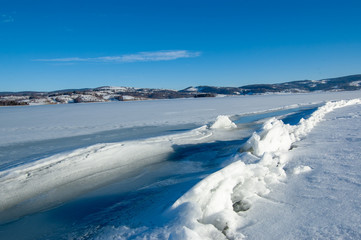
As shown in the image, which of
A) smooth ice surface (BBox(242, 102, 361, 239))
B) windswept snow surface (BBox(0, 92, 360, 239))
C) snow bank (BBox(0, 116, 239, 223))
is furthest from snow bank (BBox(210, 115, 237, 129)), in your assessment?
smooth ice surface (BBox(242, 102, 361, 239))

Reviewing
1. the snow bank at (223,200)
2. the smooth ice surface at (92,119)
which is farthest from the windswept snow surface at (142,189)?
the smooth ice surface at (92,119)

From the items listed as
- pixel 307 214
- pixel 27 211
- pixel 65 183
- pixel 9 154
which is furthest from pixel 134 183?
pixel 9 154

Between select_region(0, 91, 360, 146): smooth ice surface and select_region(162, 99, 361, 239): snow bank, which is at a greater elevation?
select_region(162, 99, 361, 239): snow bank

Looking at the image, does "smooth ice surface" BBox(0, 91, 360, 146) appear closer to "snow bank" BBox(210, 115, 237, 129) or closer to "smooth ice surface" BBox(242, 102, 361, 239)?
"snow bank" BBox(210, 115, 237, 129)

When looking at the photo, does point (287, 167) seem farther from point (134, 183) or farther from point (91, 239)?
point (91, 239)

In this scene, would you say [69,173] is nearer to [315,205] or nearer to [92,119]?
[315,205]

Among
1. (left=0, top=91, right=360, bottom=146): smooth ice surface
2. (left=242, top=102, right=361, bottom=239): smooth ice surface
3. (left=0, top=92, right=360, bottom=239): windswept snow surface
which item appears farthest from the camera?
(left=0, top=91, right=360, bottom=146): smooth ice surface

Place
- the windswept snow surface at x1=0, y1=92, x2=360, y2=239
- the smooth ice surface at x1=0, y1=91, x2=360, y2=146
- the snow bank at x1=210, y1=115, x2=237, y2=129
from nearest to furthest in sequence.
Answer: the windswept snow surface at x1=0, y1=92, x2=360, y2=239
the snow bank at x1=210, y1=115, x2=237, y2=129
the smooth ice surface at x1=0, y1=91, x2=360, y2=146

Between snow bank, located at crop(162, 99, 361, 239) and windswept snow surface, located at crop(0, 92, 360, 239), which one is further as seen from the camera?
windswept snow surface, located at crop(0, 92, 360, 239)

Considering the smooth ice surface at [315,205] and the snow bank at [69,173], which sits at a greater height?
the smooth ice surface at [315,205]

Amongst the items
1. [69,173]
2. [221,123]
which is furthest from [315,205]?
[221,123]

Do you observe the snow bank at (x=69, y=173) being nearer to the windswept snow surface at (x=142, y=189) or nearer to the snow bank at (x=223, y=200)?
the windswept snow surface at (x=142, y=189)

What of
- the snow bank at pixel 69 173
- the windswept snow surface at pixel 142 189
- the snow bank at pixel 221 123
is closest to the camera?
the windswept snow surface at pixel 142 189

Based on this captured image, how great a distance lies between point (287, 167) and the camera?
396cm
